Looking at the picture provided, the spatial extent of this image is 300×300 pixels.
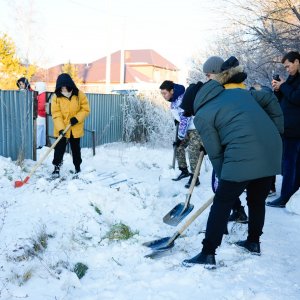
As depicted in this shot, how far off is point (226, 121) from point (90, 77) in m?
51.7

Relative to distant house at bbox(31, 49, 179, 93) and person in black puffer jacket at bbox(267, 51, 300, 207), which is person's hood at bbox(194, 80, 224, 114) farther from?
distant house at bbox(31, 49, 179, 93)

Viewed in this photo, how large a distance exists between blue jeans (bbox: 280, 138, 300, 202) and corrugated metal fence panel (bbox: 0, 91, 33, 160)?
4.19 meters

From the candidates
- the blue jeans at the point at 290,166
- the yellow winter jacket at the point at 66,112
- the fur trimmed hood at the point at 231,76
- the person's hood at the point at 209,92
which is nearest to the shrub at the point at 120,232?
the person's hood at the point at 209,92

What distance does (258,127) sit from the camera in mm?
2795

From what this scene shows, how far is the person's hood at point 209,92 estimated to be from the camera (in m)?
2.83

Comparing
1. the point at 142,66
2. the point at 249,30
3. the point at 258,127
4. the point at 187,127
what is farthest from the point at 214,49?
the point at 142,66

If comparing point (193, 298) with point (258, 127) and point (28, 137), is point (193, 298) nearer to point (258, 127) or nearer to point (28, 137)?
point (258, 127)

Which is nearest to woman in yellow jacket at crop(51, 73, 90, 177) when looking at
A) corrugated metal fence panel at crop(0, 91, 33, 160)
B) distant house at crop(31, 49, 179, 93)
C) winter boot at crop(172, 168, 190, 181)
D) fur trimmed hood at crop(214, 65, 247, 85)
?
corrugated metal fence panel at crop(0, 91, 33, 160)

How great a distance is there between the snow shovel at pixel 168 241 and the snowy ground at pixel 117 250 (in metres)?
0.08

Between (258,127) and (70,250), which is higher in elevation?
(258,127)

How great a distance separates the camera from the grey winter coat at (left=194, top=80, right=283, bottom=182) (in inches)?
108

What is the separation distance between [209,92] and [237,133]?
0.37 meters

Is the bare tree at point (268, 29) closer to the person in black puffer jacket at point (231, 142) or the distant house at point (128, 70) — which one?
the person in black puffer jacket at point (231, 142)

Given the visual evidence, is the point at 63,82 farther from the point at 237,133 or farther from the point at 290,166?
the point at 237,133
